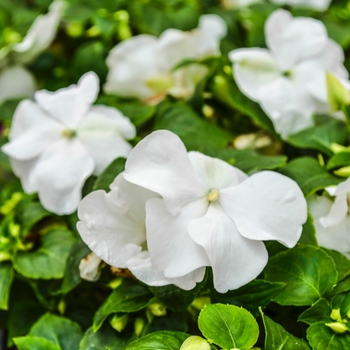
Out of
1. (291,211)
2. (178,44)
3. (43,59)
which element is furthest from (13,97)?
(291,211)

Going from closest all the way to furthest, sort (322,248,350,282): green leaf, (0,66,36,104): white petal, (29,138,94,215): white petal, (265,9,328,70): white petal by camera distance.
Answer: (322,248,350,282): green leaf → (29,138,94,215): white petal → (265,9,328,70): white petal → (0,66,36,104): white petal

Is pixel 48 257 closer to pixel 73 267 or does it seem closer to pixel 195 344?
pixel 73 267

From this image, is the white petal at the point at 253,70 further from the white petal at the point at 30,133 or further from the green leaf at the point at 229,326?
the green leaf at the point at 229,326

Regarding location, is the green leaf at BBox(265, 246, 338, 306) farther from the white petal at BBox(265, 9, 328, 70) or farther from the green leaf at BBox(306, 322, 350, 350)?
the white petal at BBox(265, 9, 328, 70)

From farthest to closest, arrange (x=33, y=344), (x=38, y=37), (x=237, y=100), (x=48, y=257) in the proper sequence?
(x=38, y=37) < (x=237, y=100) < (x=48, y=257) < (x=33, y=344)

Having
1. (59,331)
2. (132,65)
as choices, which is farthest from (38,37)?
(59,331)

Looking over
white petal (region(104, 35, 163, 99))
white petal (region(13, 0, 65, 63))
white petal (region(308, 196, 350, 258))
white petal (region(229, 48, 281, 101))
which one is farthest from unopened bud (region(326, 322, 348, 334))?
white petal (region(13, 0, 65, 63))

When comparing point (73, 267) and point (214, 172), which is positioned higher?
point (214, 172)
